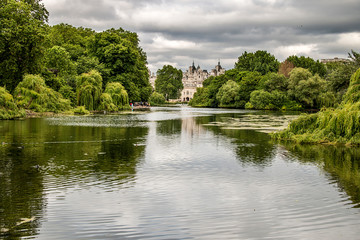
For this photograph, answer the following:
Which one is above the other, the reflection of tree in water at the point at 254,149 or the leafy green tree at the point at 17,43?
the leafy green tree at the point at 17,43

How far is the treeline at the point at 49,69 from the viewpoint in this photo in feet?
132

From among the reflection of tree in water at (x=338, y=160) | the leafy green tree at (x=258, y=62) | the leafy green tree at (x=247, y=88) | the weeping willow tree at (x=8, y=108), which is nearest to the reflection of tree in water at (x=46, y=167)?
the reflection of tree in water at (x=338, y=160)

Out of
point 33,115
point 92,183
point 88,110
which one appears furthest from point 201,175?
point 88,110

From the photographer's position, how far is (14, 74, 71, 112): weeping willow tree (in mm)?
39475

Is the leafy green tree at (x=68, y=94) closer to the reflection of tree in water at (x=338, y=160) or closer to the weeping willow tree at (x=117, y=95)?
the weeping willow tree at (x=117, y=95)

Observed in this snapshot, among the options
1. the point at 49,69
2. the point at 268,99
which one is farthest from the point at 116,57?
the point at 268,99

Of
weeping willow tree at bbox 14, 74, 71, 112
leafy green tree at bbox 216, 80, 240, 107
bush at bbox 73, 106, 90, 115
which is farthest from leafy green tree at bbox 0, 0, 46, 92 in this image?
leafy green tree at bbox 216, 80, 240, 107

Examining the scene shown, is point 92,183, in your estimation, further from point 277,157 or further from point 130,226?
point 277,157

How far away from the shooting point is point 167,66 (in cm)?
16562

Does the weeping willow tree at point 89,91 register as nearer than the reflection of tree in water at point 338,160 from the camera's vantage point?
No

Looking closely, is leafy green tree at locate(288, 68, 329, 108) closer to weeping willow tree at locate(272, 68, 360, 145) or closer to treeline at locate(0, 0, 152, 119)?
treeline at locate(0, 0, 152, 119)

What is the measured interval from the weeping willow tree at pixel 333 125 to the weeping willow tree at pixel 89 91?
33569 mm

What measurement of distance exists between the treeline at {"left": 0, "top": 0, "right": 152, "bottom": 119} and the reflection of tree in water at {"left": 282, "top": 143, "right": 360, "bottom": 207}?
86.6 feet

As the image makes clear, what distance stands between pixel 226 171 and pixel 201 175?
1150mm
